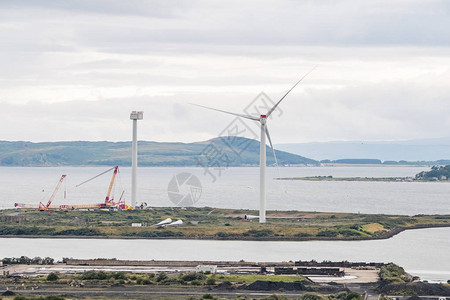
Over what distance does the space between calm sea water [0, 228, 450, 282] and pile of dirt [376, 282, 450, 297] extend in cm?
1314

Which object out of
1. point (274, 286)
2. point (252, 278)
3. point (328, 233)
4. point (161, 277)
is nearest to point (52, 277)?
point (161, 277)

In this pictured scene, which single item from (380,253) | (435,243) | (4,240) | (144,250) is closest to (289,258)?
(380,253)

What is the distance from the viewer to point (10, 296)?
50.2 meters

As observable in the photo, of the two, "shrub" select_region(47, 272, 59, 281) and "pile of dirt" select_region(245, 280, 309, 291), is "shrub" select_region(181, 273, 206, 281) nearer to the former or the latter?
"pile of dirt" select_region(245, 280, 309, 291)

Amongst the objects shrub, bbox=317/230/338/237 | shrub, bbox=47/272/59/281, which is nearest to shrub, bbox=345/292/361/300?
shrub, bbox=47/272/59/281

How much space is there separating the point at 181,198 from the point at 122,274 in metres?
127

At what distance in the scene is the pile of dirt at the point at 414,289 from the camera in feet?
171

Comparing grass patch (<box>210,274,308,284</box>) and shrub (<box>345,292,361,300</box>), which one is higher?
shrub (<box>345,292,361,300</box>)

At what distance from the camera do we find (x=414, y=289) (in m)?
52.7

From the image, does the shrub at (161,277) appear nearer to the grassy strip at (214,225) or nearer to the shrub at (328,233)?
the grassy strip at (214,225)

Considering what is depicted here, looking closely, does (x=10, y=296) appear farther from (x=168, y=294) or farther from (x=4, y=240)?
(x=4, y=240)

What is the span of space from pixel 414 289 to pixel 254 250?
29672mm

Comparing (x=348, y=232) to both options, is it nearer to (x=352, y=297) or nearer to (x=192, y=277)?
(x=192, y=277)

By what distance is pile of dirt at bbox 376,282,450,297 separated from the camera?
52062mm
